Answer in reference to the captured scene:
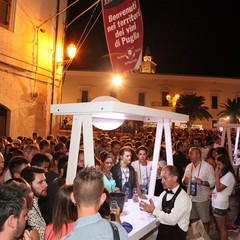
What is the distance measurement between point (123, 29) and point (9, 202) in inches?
243

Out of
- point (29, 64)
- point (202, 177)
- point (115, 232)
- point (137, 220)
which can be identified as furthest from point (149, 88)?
point (115, 232)

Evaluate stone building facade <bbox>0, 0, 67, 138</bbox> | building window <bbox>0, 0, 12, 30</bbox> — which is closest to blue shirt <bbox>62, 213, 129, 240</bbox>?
stone building facade <bbox>0, 0, 67, 138</bbox>

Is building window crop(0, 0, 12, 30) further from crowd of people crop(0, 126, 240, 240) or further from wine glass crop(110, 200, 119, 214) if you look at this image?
wine glass crop(110, 200, 119, 214)

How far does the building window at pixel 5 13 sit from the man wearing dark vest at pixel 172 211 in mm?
9789

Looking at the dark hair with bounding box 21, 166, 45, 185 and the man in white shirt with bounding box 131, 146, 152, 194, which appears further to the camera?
the man in white shirt with bounding box 131, 146, 152, 194

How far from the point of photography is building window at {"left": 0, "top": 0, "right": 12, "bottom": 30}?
11.1m

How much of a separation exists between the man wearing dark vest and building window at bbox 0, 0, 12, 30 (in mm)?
9789

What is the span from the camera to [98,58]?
5391 cm

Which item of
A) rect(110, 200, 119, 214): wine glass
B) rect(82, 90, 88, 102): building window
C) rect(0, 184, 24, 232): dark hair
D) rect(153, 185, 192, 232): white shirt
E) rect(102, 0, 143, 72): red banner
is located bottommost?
rect(153, 185, 192, 232): white shirt

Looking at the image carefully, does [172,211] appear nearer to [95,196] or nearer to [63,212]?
[63,212]

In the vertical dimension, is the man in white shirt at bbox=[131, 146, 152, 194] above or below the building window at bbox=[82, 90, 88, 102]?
below

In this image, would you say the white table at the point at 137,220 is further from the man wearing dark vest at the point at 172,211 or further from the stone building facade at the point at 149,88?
the stone building facade at the point at 149,88

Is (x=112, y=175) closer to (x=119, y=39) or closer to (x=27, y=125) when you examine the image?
(x=119, y=39)

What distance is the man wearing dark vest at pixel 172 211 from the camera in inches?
147
